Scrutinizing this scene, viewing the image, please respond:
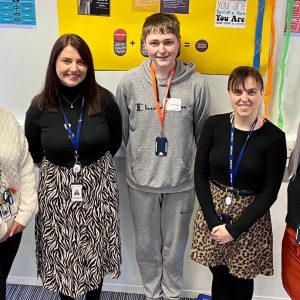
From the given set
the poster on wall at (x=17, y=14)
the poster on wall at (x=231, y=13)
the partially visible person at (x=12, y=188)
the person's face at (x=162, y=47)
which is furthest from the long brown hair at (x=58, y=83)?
the poster on wall at (x=231, y=13)

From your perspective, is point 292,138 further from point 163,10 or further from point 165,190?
point 163,10

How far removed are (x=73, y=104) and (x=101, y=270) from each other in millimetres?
838

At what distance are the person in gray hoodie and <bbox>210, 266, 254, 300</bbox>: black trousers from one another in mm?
346

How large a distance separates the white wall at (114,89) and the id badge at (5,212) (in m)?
0.80

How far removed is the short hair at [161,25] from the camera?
1813 mm

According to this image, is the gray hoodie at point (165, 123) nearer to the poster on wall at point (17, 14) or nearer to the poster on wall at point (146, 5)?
the poster on wall at point (146, 5)

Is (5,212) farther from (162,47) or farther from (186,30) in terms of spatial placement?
(186,30)

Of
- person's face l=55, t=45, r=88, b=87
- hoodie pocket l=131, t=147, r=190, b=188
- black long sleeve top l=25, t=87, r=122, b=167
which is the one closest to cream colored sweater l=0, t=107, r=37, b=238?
black long sleeve top l=25, t=87, r=122, b=167

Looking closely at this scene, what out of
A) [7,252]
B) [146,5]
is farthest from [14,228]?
[146,5]

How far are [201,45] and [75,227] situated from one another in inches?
46.0

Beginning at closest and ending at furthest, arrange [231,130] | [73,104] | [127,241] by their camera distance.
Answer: [231,130] → [73,104] → [127,241]

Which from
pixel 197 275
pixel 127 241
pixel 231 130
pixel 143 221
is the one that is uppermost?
pixel 231 130

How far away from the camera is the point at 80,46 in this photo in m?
1.71

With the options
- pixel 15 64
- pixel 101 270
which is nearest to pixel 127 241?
pixel 101 270
